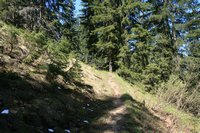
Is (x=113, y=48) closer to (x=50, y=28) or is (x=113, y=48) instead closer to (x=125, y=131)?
(x=50, y=28)

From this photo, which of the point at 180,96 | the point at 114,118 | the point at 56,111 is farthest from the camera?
the point at 180,96

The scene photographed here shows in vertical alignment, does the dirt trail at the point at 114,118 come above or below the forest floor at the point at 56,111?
below

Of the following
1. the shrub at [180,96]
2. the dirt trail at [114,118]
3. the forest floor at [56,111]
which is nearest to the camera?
the forest floor at [56,111]

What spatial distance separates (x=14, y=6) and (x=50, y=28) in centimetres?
391

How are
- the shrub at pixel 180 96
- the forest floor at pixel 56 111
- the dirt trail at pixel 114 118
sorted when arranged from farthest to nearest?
the shrub at pixel 180 96, the dirt trail at pixel 114 118, the forest floor at pixel 56 111

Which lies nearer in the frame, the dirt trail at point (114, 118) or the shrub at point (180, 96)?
the dirt trail at point (114, 118)

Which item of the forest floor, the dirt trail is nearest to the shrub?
the forest floor

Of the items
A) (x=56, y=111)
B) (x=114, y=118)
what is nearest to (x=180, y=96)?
(x=114, y=118)

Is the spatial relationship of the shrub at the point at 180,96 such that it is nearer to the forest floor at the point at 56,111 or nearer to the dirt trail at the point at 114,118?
the forest floor at the point at 56,111

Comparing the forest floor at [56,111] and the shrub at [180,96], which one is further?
the shrub at [180,96]

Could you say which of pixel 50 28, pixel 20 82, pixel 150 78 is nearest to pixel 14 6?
pixel 50 28

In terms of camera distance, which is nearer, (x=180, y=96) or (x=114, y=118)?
(x=114, y=118)

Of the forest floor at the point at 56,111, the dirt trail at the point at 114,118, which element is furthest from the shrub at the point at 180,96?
the dirt trail at the point at 114,118

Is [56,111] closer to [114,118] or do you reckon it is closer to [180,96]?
[114,118]
